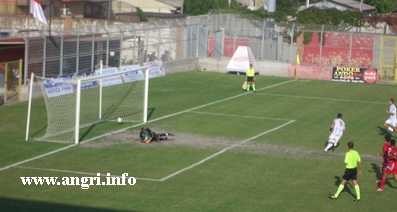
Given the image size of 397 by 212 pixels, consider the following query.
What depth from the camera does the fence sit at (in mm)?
39938

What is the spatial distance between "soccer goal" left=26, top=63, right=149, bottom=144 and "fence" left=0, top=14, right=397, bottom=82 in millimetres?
6644

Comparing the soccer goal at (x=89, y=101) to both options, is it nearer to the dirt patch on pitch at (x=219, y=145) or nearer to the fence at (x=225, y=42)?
the dirt patch on pitch at (x=219, y=145)

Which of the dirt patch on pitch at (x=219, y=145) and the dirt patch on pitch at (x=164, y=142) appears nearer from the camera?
the dirt patch on pitch at (x=219, y=145)

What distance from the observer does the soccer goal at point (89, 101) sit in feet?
79.0

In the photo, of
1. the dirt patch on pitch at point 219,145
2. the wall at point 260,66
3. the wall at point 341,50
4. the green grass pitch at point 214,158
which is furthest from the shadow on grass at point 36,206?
the wall at point 341,50

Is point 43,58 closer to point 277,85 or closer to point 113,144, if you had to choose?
point 113,144

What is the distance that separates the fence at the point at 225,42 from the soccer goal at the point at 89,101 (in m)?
6.64

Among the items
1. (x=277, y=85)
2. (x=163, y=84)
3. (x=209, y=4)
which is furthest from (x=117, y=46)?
(x=209, y=4)

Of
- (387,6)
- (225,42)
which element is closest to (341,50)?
(225,42)

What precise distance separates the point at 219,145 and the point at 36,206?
29.7 feet

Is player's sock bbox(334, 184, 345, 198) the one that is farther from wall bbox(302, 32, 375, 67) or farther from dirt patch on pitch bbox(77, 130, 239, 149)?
wall bbox(302, 32, 375, 67)

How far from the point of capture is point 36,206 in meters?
16.2

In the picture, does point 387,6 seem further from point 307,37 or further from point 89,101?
point 89,101

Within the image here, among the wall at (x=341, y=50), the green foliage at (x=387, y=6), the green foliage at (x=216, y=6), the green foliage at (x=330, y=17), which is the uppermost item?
the green foliage at (x=387, y=6)
